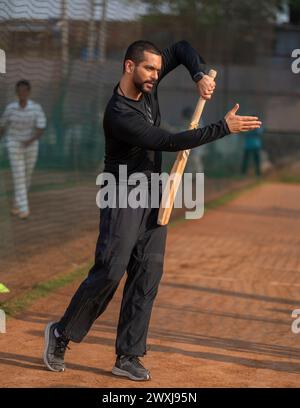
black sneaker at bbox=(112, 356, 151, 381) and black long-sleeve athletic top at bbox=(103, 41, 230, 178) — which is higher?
black long-sleeve athletic top at bbox=(103, 41, 230, 178)

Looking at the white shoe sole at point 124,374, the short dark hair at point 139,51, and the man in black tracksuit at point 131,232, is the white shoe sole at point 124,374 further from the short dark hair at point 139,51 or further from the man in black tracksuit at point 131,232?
the short dark hair at point 139,51

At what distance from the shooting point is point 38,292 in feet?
28.0

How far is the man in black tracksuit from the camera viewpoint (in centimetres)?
563

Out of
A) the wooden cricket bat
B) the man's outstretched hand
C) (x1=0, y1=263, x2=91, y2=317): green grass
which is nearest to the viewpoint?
the man's outstretched hand

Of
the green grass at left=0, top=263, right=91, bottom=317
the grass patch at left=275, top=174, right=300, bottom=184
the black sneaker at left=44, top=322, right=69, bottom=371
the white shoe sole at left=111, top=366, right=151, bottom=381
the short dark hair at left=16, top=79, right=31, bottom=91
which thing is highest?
the short dark hair at left=16, top=79, right=31, bottom=91

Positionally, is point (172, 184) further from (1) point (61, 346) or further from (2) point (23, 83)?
(2) point (23, 83)

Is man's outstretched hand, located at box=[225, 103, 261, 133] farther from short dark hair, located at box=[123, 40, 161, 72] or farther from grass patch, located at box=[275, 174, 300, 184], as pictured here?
grass patch, located at box=[275, 174, 300, 184]

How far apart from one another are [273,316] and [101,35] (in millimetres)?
5661

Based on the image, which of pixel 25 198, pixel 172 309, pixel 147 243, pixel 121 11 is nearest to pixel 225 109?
pixel 121 11

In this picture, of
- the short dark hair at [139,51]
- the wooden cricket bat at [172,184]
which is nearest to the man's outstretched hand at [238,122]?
the wooden cricket bat at [172,184]

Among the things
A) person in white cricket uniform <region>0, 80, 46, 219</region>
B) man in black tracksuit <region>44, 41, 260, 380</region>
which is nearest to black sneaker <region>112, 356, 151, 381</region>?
man in black tracksuit <region>44, 41, 260, 380</region>

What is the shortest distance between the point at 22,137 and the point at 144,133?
5.22 meters

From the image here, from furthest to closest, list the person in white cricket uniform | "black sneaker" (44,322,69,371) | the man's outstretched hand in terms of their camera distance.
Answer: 1. the person in white cricket uniform
2. "black sneaker" (44,322,69,371)
3. the man's outstretched hand

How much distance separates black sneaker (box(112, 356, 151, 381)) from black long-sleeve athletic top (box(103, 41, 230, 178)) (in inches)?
44.6
